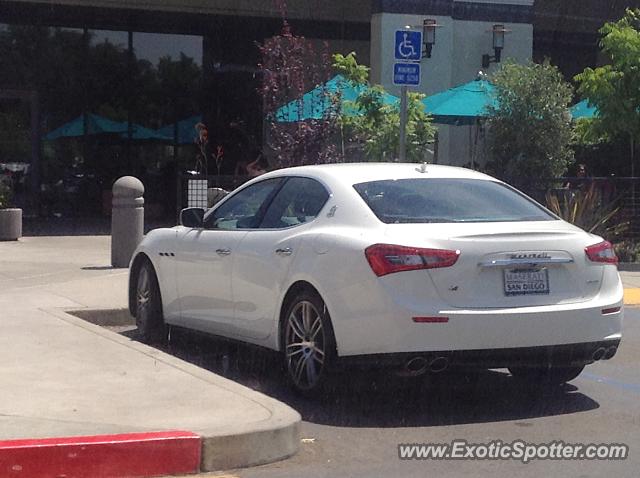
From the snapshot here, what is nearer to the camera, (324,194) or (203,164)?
(324,194)

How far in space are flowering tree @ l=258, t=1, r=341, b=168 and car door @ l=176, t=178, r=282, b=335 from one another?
794 centimetres

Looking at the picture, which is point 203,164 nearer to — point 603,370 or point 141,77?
point 141,77

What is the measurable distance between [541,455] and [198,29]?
67.6ft

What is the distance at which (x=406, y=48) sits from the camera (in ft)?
44.6

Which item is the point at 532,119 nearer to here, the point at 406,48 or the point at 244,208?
the point at 406,48

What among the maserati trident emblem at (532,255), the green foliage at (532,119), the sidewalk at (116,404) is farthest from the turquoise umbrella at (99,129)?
the maserati trident emblem at (532,255)

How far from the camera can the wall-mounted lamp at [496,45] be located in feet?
80.2

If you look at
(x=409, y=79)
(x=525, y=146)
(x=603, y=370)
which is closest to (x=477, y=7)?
(x=525, y=146)

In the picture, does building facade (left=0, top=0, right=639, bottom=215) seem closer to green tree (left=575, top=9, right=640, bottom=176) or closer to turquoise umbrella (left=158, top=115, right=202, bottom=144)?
turquoise umbrella (left=158, top=115, right=202, bottom=144)

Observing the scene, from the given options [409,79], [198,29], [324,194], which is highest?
[198,29]

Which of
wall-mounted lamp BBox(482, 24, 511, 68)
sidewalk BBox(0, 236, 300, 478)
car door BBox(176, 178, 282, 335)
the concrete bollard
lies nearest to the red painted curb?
sidewalk BBox(0, 236, 300, 478)

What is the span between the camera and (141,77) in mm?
25547

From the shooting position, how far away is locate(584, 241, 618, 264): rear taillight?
7.54 metres

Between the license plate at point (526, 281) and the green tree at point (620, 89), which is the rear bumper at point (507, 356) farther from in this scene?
the green tree at point (620, 89)
